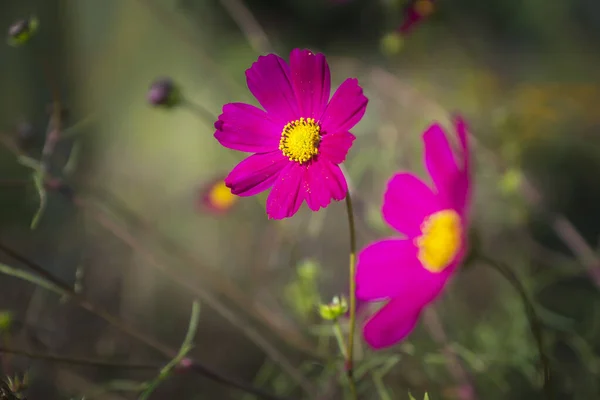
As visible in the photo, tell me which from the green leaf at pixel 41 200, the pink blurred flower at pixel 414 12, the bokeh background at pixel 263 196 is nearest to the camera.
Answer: the green leaf at pixel 41 200

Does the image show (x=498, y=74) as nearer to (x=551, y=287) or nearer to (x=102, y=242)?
(x=551, y=287)

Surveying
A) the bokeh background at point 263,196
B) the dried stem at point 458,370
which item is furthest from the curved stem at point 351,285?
the dried stem at point 458,370

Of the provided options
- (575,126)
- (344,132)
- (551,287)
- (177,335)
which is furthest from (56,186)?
(575,126)

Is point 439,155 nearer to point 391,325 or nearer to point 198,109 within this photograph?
point 391,325

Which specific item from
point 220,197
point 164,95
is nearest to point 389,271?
point 164,95

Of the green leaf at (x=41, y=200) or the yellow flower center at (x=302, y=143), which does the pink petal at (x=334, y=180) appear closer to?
the yellow flower center at (x=302, y=143)

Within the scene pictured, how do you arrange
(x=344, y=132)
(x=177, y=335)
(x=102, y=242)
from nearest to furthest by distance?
(x=344, y=132) → (x=177, y=335) → (x=102, y=242)
